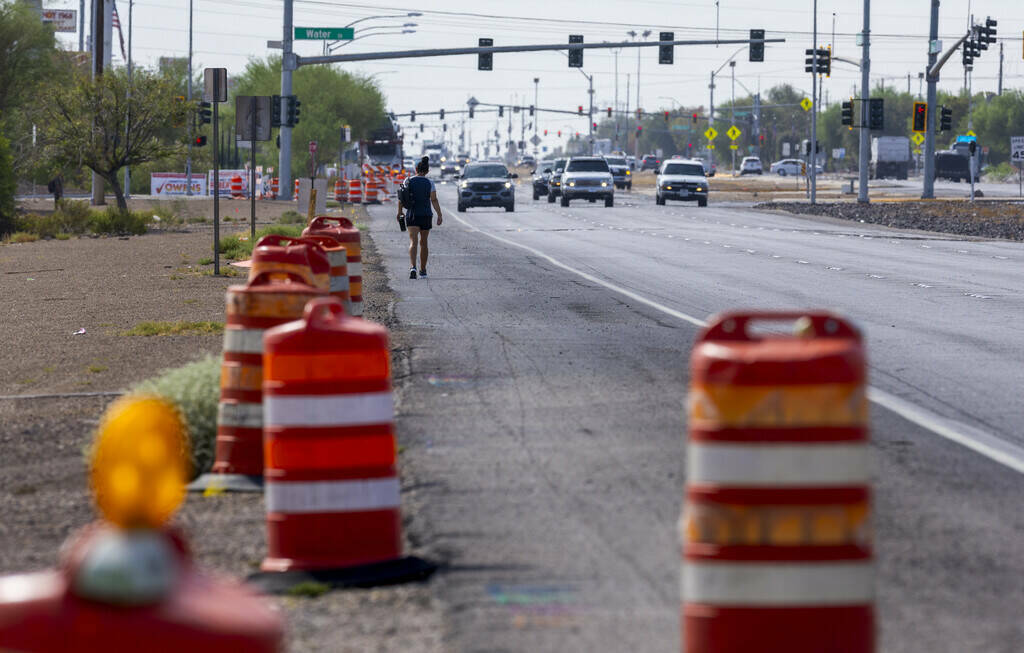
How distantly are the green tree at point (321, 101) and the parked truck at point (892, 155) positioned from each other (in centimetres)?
3578

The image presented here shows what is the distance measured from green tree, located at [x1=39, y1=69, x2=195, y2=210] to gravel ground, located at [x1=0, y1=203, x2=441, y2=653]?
15.8 m

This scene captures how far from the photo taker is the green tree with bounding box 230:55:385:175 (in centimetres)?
9012

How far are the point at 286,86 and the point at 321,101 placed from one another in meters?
43.5

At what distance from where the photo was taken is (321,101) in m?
101

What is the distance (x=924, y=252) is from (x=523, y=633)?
2571cm

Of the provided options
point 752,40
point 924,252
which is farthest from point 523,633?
point 752,40

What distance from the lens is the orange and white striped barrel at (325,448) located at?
228 inches

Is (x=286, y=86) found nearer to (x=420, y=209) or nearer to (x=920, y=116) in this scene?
(x=920, y=116)

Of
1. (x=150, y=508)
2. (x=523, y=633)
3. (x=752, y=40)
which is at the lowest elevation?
(x=523, y=633)

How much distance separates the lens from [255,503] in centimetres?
719

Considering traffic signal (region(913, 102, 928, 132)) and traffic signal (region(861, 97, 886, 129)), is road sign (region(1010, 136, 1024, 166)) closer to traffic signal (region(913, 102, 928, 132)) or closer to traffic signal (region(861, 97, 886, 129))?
traffic signal (region(913, 102, 928, 132))

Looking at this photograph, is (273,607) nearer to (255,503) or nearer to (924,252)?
(255,503)

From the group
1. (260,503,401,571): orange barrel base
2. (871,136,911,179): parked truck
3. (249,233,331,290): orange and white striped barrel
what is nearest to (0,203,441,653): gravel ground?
(260,503,401,571): orange barrel base

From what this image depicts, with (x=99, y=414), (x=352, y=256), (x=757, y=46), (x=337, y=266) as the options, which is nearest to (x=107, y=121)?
(x=757, y=46)
